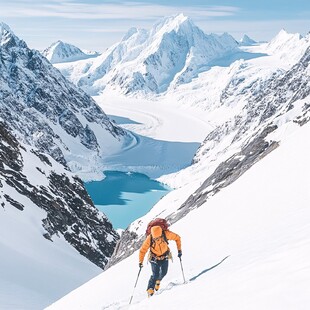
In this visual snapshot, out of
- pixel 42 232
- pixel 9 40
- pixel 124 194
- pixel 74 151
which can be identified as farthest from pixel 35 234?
pixel 9 40

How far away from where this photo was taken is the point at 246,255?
1066 centimetres

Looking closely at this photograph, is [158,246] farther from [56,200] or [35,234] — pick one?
[56,200]

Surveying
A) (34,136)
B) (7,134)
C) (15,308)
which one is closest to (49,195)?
(7,134)

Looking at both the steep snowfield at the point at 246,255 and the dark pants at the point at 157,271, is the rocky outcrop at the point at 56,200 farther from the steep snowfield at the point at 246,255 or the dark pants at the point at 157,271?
the dark pants at the point at 157,271

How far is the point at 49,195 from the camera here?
43.9 meters

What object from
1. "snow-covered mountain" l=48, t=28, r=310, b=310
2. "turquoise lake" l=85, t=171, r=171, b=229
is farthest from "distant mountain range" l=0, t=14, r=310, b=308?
"snow-covered mountain" l=48, t=28, r=310, b=310

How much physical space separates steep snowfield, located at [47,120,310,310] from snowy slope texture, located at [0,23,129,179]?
9964 centimetres

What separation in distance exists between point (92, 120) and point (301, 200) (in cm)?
16129

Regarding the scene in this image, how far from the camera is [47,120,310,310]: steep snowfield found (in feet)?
23.6

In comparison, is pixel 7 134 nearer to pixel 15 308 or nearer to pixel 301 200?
pixel 15 308

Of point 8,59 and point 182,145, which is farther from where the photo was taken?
point 182,145

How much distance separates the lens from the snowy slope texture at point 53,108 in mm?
130950

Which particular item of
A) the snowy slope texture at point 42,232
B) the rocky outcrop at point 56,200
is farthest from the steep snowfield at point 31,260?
the rocky outcrop at point 56,200

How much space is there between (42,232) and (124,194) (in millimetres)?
72633
